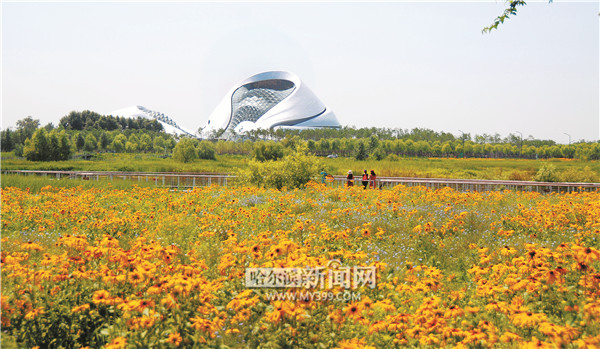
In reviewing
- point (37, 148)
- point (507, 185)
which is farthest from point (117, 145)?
point (507, 185)

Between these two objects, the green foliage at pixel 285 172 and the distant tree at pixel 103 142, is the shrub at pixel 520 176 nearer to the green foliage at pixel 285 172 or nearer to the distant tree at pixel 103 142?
the green foliage at pixel 285 172

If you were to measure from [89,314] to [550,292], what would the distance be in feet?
12.4

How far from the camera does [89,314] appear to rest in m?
3.21

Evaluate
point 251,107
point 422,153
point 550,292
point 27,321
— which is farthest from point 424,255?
point 251,107

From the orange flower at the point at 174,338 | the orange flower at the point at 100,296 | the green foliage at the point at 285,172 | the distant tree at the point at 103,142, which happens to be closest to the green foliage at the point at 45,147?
the distant tree at the point at 103,142

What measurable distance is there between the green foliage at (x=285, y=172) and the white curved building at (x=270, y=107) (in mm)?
80160

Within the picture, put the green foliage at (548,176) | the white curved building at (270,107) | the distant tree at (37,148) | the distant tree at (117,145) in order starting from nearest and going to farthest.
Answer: the green foliage at (548,176) < the distant tree at (37,148) < the distant tree at (117,145) < the white curved building at (270,107)

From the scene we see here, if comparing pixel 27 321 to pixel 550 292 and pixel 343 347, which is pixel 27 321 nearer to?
pixel 343 347

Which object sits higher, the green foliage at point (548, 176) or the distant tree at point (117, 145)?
the distant tree at point (117, 145)

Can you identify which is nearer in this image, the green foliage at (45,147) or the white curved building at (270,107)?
the green foliage at (45,147)

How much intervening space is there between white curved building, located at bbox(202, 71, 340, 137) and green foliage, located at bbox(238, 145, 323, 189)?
263ft

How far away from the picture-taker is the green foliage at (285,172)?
559 inches

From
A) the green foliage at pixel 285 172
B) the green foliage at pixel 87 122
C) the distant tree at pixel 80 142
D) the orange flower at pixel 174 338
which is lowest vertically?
the orange flower at pixel 174 338

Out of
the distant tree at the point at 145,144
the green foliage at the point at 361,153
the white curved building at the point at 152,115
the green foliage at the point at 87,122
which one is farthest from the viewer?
the white curved building at the point at 152,115
